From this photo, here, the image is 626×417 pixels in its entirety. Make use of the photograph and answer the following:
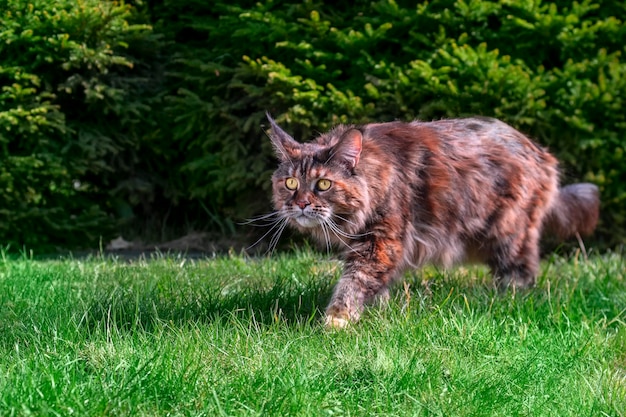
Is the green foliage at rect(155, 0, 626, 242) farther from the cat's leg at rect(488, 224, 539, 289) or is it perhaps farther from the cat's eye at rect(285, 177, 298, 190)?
the cat's eye at rect(285, 177, 298, 190)

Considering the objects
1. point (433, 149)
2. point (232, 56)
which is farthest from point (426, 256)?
point (232, 56)

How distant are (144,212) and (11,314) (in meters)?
3.92

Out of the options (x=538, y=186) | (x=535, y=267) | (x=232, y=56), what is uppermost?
(x=232, y=56)

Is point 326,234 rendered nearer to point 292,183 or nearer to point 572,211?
point 292,183

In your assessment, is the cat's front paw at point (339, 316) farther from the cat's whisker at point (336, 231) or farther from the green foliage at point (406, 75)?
the green foliage at point (406, 75)

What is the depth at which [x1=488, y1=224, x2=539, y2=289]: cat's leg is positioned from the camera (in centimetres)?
526

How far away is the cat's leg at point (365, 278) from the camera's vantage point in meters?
4.42

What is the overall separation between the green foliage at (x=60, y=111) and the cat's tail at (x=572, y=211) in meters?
3.67

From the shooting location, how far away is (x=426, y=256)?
496cm

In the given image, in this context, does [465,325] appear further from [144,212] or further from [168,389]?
[144,212]

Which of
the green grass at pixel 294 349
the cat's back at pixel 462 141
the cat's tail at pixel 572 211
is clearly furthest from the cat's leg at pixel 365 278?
the cat's tail at pixel 572 211

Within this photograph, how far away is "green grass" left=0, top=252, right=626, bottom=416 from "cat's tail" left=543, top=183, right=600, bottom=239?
585 millimetres

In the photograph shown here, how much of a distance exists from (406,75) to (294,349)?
368 centimetres

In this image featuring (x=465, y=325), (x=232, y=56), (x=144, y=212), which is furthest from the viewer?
(x=144, y=212)
